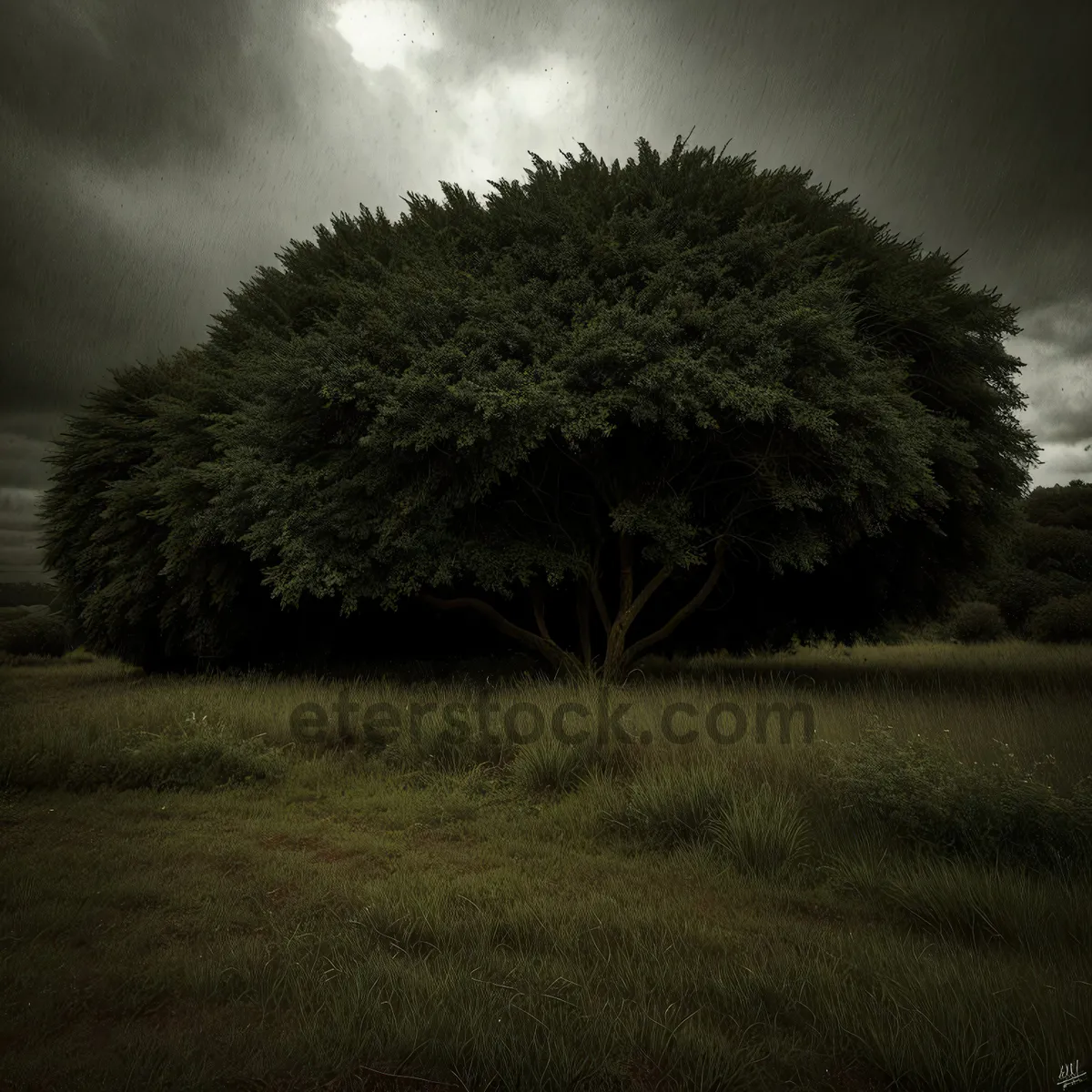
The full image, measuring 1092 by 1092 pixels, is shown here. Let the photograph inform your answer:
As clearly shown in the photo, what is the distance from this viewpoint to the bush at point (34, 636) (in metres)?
33.1

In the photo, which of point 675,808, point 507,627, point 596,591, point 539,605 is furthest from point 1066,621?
point 675,808

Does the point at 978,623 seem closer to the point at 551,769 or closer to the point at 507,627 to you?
the point at 507,627

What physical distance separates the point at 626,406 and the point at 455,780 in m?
6.34

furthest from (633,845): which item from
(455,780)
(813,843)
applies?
(455,780)

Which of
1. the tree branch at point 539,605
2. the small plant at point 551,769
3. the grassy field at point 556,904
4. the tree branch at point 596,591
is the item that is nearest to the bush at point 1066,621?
the tree branch at point 596,591

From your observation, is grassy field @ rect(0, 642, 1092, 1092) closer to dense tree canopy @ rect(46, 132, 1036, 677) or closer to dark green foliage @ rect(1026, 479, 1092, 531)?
dense tree canopy @ rect(46, 132, 1036, 677)

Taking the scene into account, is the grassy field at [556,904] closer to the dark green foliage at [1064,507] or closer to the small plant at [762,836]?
the small plant at [762,836]

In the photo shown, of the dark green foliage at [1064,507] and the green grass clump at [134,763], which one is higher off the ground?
the dark green foliage at [1064,507]

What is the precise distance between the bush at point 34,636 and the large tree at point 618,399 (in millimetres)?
24458

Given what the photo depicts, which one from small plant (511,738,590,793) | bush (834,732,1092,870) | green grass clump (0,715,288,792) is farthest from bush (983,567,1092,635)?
green grass clump (0,715,288,792)

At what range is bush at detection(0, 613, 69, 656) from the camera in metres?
33.1

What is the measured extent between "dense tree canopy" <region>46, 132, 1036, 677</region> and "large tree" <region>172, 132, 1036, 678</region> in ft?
0.20

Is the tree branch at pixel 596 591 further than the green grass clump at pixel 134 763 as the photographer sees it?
Yes

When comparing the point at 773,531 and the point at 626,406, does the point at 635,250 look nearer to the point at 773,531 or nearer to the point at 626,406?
the point at 626,406
